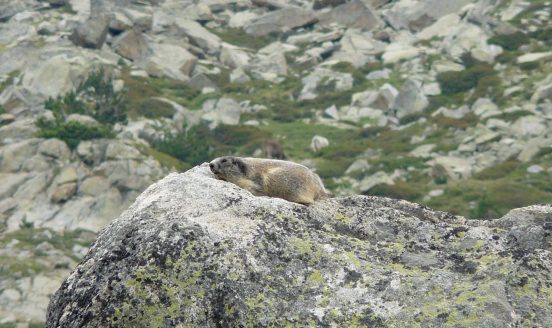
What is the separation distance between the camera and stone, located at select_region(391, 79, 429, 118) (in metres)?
71.8

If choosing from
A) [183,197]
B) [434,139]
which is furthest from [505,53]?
[183,197]

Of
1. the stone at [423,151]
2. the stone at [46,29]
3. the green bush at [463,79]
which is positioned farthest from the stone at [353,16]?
the stone at [423,151]

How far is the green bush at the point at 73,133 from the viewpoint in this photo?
5419cm

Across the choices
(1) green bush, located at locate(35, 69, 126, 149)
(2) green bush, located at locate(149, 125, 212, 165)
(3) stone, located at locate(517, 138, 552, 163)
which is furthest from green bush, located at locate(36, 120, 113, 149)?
(3) stone, located at locate(517, 138, 552, 163)

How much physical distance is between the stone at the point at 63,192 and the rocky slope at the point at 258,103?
87 mm

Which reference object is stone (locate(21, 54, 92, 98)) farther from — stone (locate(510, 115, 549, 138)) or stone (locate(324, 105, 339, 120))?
stone (locate(510, 115, 549, 138))

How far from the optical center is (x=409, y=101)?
2847 inches

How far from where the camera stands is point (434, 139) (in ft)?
201

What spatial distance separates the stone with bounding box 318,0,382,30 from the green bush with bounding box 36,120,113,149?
55352mm

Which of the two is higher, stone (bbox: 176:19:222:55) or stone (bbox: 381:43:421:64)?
stone (bbox: 381:43:421:64)

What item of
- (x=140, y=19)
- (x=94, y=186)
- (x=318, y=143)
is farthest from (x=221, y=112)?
(x=140, y=19)

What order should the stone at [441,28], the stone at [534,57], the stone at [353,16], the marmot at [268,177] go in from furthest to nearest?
the stone at [353,16], the stone at [441,28], the stone at [534,57], the marmot at [268,177]

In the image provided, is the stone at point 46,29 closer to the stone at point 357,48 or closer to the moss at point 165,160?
the stone at point 357,48

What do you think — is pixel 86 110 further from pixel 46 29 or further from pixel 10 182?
pixel 46 29
